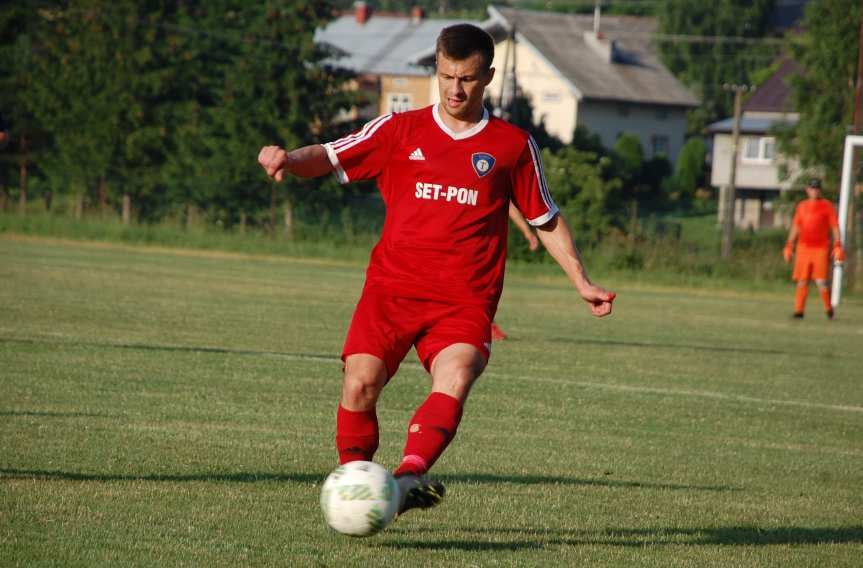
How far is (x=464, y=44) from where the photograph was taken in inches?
217

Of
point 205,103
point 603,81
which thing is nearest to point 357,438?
point 205,103

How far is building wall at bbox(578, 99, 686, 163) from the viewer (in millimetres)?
74000

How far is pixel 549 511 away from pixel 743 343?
1265 cm

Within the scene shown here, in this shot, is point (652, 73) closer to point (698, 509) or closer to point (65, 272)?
point (65, 272)

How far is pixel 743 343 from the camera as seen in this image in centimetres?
1878

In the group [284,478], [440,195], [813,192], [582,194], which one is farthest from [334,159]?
[582,194]

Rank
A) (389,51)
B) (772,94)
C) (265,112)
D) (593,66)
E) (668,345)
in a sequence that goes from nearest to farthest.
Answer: (668,345)
(265,112)
(593,66)
(772,94)
(389,51)

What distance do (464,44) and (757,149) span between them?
6957cm

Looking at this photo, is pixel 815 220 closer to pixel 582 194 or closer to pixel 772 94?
pixel 582 194

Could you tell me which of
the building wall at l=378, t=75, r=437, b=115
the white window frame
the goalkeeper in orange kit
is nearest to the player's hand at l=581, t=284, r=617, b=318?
the goalkeeper in orange kit

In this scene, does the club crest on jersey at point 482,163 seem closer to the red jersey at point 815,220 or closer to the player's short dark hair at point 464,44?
the player's short dark hair at point 464,44

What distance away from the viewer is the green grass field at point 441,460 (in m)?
5.82

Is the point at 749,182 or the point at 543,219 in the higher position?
the point at 749,182

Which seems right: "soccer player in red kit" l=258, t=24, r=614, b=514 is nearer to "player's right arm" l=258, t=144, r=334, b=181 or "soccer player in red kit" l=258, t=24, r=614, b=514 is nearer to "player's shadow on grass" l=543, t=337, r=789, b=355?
"player's right arm" l=258, t=144, r=334, b=181
